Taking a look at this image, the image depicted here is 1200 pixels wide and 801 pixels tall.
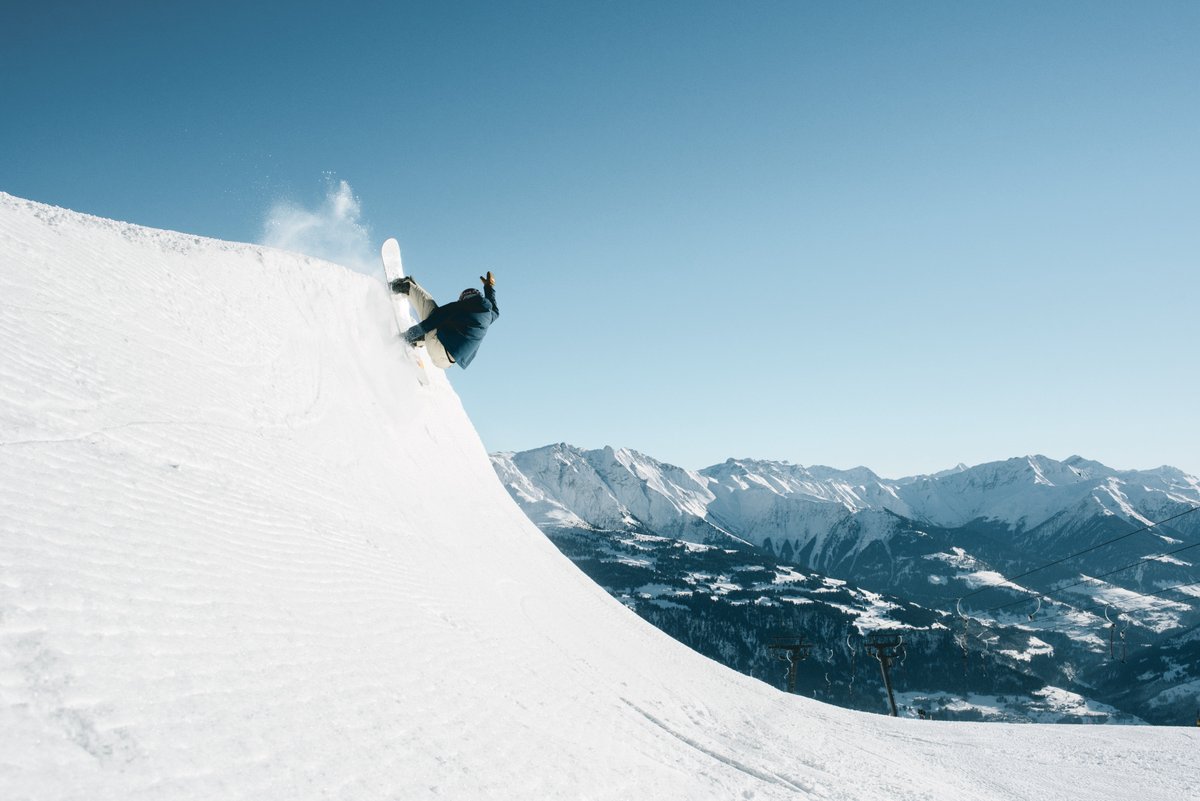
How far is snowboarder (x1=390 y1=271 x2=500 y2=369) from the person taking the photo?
1395cm

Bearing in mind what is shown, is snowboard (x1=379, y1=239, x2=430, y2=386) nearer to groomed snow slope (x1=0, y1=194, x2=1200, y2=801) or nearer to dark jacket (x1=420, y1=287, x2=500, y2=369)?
dark jacket (x1=420, y1=287, x2=500, y2=369)

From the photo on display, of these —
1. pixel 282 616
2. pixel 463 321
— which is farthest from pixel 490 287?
pixel 282 616

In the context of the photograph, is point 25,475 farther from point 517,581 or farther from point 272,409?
point 517,581

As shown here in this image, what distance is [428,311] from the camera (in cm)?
1589

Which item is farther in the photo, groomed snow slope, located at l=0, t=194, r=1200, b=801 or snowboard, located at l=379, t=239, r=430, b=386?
snowboard, located at l=379, t=239, r=430, b=386

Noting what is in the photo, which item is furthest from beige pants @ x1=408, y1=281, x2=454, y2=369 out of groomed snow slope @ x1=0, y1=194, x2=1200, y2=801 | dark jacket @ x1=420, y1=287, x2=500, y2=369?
groomed snow slope @ x1=0, y1=194, x2=1200, y2=801

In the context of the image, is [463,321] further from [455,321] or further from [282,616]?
[282,616]

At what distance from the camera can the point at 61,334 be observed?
569 centimetres

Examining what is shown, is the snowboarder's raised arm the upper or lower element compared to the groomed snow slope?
upper

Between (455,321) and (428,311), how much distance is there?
2.16 metres

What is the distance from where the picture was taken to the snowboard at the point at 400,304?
50.8ft

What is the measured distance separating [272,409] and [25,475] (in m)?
4.22

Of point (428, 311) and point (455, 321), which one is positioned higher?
point (428, 311)

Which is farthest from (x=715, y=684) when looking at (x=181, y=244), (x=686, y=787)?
(x=181, y=244)
